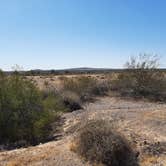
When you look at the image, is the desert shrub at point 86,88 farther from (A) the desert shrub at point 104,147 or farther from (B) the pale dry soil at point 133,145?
(A) the desert shrub at point 104,147

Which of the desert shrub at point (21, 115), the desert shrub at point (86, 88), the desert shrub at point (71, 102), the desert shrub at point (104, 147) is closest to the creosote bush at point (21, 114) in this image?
the desert shrub at point (21, 115)

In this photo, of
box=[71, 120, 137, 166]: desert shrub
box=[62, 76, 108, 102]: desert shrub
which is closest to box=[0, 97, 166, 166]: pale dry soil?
box=[71, 120, 137, 166]: desert shrub

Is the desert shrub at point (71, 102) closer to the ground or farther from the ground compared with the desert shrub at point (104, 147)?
closer to the ground

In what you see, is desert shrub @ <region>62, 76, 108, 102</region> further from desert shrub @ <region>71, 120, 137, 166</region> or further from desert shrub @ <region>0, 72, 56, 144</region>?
desert shrub @ <region>71, 120, 137, 166</region>

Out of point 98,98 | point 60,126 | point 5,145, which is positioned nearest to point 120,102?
point 98,98

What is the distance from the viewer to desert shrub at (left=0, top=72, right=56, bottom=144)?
56.5 feet

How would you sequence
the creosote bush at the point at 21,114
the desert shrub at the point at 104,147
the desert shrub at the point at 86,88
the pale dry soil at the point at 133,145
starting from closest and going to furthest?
the desert shrub at the point at 104,147
the pale dry soil at the point at 133,145
the creosote bush at the point at 21,114
the desert shrub at the point at 86,88

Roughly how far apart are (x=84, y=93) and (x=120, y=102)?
416 cm

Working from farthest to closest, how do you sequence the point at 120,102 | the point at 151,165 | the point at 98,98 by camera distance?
the point at 98,98 → the point at 120,102 → the point at 151,165

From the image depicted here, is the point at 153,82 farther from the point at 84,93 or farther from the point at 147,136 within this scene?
the point at 147,136

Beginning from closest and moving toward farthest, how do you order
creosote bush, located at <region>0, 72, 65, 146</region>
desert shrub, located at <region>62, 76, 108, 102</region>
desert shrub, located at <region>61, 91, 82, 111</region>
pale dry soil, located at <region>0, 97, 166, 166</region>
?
pale dry soil, located at <region>0, 97, 166, 166</region> → creosote bush, located at <region>0, 72, 65, 146</region> → desert shrub, located at <region>61, 91, 82, 111</region> → desert shrub, located at <region>62, 76, 108, 102</region>

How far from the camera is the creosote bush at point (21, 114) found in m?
17.2

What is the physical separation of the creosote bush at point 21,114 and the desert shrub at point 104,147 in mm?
5706

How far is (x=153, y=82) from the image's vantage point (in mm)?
37688
